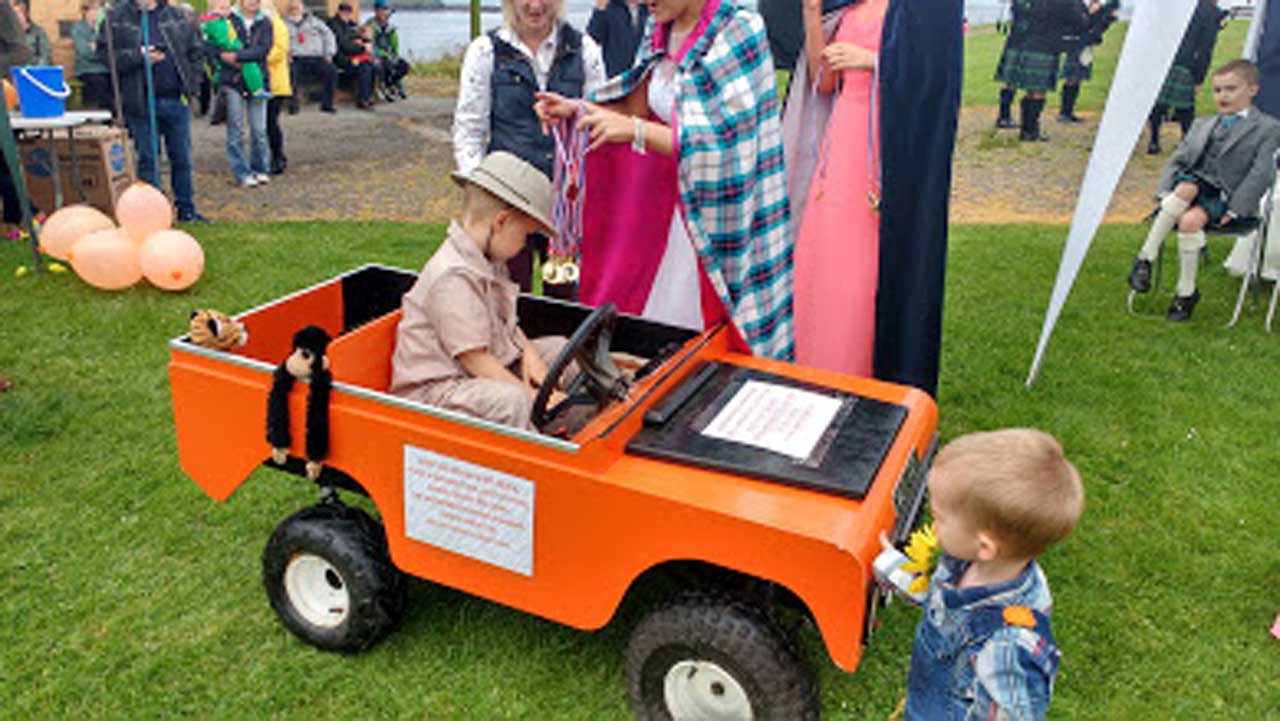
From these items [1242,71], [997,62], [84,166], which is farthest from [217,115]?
[1242,71]

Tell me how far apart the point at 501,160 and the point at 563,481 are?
1.10 metres

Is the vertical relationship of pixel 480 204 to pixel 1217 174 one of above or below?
above

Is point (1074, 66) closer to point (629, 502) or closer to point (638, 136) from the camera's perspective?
point (638, 136)

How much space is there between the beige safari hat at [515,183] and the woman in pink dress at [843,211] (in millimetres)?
1387

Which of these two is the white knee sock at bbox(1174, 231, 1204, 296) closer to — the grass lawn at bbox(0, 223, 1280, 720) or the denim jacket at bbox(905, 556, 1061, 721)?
the grass lawn at bbox(0, 223, 1280, 720)

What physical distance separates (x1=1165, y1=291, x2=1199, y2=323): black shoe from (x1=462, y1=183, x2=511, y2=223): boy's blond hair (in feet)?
17.5

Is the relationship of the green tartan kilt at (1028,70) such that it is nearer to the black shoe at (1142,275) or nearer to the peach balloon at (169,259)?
the black shoe at (1142,275)

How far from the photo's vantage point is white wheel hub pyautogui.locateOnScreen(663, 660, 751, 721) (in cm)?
252

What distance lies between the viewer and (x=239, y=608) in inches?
126

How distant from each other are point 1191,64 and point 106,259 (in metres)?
9.20

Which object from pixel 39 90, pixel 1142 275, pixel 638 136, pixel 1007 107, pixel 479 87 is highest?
pixel 479 87

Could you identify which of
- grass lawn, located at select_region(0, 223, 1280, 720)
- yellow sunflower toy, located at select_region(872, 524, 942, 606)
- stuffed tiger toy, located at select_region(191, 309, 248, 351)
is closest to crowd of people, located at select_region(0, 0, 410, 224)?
grass lawn, located at select_region(0, 223, 1280, 720)

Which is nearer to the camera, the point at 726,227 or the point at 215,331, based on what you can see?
the point at 215,331

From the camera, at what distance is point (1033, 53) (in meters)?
10.7
